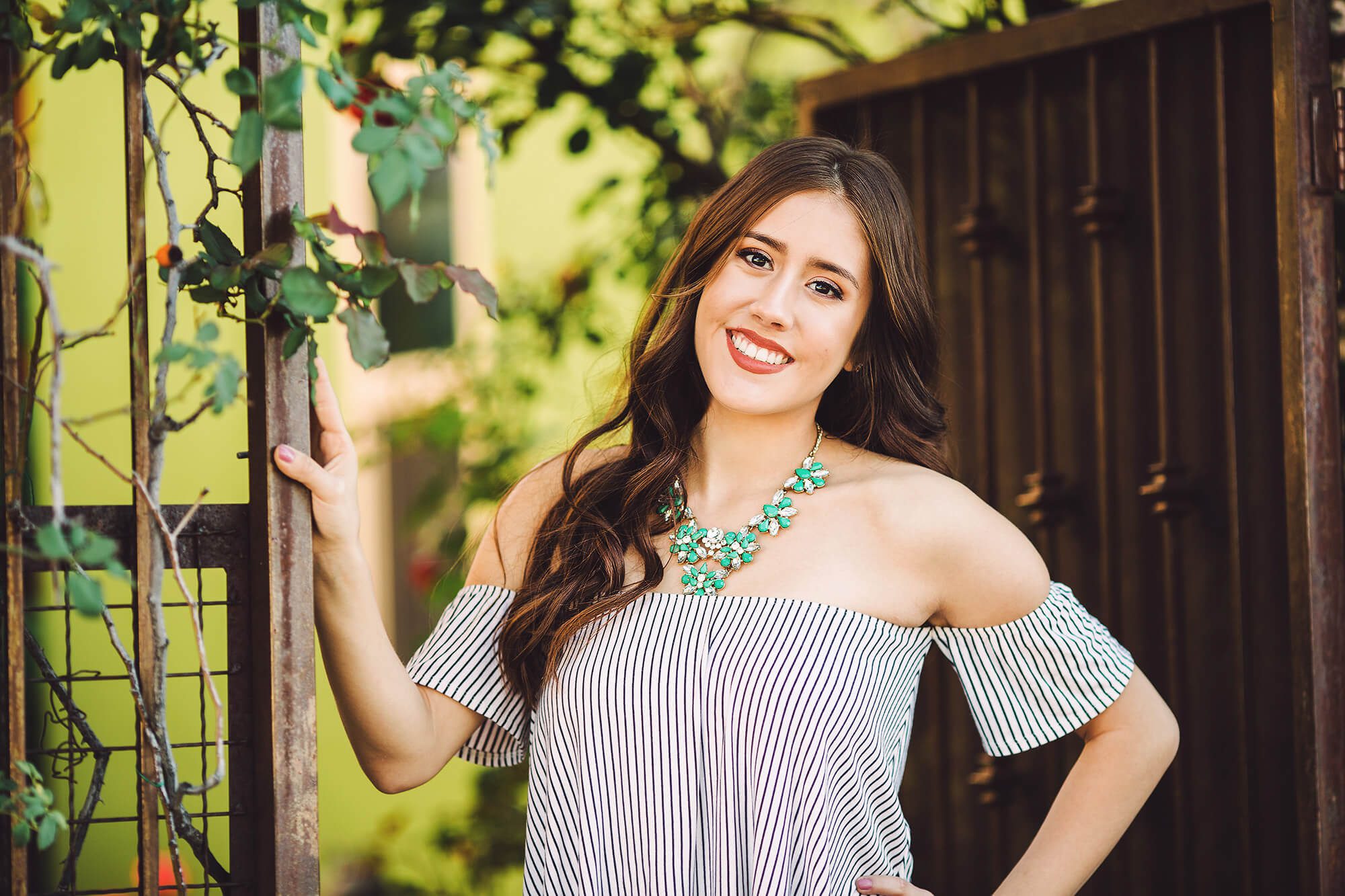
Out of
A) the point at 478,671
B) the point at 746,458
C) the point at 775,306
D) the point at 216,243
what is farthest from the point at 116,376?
the point at 216,243

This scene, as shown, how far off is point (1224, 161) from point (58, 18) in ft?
5.30

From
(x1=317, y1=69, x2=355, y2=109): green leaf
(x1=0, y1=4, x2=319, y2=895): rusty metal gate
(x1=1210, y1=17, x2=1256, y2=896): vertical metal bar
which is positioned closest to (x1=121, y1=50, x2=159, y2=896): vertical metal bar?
(x1=0, y1=4, x2=319, y2=895): rusty metal gate

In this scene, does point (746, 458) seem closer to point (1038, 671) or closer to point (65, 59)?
point (1038, 671)

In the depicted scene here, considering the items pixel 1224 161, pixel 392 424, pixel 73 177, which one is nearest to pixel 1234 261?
pixel 1224 161

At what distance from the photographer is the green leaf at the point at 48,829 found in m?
1.01

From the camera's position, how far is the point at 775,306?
5.38 ft

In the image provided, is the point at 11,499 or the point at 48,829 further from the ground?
the point at 11,499

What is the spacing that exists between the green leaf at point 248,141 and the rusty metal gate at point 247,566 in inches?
5.5

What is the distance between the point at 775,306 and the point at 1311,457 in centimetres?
79

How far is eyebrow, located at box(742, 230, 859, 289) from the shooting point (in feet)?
5.52

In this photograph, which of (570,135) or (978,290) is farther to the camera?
(570,135)

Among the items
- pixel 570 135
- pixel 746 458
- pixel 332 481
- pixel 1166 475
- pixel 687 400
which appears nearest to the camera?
pixel 332 481

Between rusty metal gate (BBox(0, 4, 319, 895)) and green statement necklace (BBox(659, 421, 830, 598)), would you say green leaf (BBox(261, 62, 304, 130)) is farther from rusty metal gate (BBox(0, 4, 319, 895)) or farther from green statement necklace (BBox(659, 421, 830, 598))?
green statement necklace (BBox(659, 421, 830, 598))

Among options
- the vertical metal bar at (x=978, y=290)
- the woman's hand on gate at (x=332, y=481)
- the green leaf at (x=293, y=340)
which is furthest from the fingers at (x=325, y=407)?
the vertical metal bar at (x=978, y=290)
